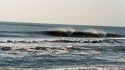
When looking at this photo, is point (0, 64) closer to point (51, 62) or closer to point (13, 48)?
point (51, 62)

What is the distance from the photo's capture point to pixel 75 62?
95.3 feet

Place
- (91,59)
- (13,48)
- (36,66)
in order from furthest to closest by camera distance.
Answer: (13,48) < (91,59) < (36,66)

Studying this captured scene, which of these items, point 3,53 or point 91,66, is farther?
point 3,53

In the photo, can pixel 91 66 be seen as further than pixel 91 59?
No

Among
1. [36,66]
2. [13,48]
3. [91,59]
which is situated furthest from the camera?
[13,48]

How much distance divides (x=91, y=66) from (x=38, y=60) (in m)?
3.94

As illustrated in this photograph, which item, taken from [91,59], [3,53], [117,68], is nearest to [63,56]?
[91,59]

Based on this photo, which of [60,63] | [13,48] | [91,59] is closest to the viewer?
[60,63]

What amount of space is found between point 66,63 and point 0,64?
14.9 feet

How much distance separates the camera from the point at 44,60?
2923 cm

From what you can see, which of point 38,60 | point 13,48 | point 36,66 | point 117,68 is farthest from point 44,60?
point 13,48

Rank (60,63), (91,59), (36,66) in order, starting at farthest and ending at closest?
(91,59) < (60,63) < (36,66)

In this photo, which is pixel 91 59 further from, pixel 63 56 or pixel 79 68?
pixel 79 68

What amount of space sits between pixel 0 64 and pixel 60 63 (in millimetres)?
4192
